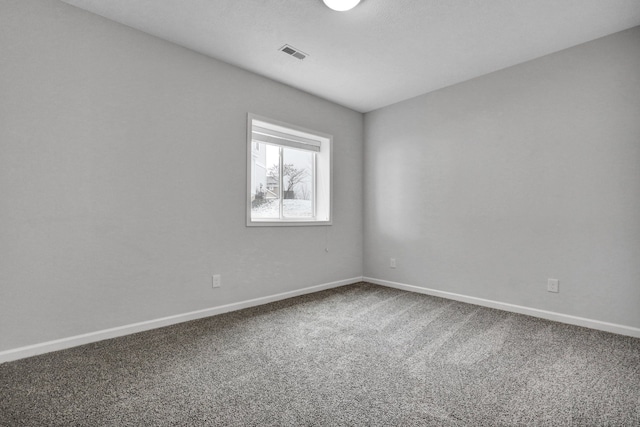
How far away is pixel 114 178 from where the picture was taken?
7.73 ft

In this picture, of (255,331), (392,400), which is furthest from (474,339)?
(255,331)

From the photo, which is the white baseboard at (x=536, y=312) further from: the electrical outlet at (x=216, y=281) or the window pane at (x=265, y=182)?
the electrical outlet at (x=216, y=281)

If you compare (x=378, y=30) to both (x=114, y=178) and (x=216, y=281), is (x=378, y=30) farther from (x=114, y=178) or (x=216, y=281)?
(x=216, y=281)

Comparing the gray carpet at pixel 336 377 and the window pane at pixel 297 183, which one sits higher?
the window pane at pixel 297 183

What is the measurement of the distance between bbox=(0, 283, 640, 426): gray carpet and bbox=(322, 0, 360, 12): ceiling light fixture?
2414 mm

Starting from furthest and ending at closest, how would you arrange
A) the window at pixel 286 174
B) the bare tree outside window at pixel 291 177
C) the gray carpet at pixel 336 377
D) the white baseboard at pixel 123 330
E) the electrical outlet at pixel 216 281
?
1. the bare tree outside window at pixel 291 177
2. the window at pixel 286 174
3. the electrical outlet at pixel 216 281
4. the white baseboard at pixel 123 330
5. the gray carpet at pixel 336 377

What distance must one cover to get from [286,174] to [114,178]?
190 centimetres

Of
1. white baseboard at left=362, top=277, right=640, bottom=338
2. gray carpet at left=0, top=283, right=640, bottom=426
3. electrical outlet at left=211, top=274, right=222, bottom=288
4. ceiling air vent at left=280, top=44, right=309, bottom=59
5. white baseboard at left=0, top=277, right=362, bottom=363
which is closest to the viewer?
gray carpet at left=0, top=283, right=640, bottom=426

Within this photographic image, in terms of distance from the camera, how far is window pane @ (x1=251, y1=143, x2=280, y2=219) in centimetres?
351

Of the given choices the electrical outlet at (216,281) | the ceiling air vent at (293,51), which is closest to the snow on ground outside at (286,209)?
the electrical outlet at (216,281)

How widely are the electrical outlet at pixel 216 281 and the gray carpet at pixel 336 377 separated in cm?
36

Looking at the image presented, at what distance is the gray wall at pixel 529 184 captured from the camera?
248 cm

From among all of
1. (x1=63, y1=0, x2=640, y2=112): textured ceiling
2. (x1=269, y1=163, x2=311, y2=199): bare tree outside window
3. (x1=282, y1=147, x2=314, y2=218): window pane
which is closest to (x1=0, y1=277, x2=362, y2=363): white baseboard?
(x1=282, y1=147, x2=314, y2=218): window pane

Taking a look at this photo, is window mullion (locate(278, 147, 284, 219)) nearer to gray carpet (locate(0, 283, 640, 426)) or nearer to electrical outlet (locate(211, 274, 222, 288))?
electrical outlet (locate(211, 274, 222, 288))
